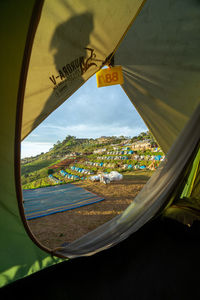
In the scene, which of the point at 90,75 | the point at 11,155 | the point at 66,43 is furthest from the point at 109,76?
the point at 11,155

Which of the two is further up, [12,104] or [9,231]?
[12,104]

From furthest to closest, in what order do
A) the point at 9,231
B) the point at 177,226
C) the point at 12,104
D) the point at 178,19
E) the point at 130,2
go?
the point at 177,226 < the point at 178,19 < the point at 130,2 < the point at 9,231 < the point at 12,104

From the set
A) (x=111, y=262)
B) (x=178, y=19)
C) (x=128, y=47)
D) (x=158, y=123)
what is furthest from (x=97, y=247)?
(x=178, y=19)

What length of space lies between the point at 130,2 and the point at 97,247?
6.36ft

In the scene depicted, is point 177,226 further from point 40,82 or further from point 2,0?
Answer: point 2,0

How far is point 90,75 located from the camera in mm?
1159

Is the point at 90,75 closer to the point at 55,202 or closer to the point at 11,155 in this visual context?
the point at 11,155

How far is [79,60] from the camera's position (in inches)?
35.6

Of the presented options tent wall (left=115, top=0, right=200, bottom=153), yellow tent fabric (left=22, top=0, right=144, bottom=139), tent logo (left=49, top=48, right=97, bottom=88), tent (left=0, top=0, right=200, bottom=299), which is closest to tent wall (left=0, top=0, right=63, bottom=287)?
tent (left=0, top=0, right=200, bottom=299)

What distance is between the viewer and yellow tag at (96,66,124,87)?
1212 mm

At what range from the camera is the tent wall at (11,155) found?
1.57 feet

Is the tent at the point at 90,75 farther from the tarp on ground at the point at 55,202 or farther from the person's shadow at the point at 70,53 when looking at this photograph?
the tarp on ground at the point at 55,202

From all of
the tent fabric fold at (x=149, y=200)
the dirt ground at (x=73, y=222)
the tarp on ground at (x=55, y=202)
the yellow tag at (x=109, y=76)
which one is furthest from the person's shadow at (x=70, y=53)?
the tarp on ground at (x=55, y=202)

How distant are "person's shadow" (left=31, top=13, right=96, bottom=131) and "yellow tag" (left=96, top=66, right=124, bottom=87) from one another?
21cm
